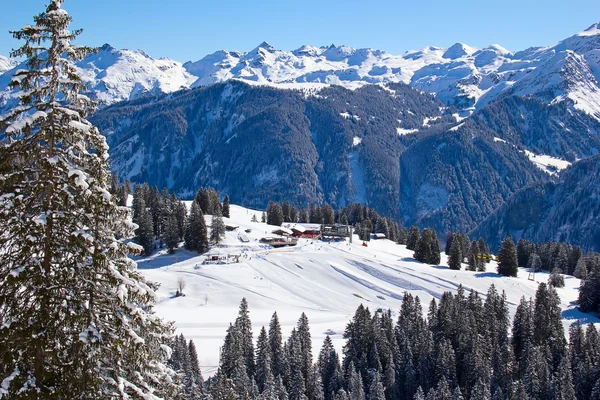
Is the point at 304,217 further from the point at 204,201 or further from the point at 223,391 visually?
the point at 223,391

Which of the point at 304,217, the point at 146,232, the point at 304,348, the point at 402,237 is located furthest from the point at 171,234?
the point at 402,237

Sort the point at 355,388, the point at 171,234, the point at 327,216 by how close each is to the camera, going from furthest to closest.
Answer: the point at 327,216
the point at 171,234
the point at 355,388

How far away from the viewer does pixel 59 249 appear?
1081 cm

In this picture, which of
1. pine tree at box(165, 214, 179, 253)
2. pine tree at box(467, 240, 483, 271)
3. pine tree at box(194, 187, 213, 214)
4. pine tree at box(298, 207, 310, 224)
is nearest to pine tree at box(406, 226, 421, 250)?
pine tree at box(467, 240, 483, 271)

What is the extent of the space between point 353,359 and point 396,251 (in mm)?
69939

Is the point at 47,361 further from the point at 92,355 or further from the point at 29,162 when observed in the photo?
the point at 29,162

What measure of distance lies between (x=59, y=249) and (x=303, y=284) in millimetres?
96291

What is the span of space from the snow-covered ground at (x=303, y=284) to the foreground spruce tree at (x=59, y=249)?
218ft

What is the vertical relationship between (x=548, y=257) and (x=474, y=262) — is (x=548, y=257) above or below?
below

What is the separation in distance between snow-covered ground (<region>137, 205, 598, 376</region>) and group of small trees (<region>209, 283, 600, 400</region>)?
7.47 m

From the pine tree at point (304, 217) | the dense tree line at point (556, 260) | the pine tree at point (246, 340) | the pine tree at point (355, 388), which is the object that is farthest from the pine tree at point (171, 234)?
the dense tree line at point (556, 260)

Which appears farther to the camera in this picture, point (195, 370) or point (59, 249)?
point (195, 370)

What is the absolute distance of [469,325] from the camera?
77.7 metres

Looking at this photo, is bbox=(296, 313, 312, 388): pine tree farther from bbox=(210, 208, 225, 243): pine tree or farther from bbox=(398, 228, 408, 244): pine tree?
bbox=(398, 228, 408, 244): pine tree
